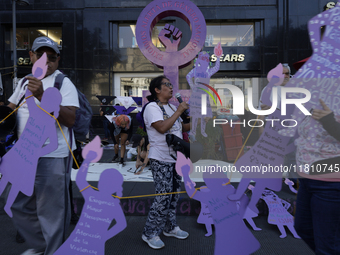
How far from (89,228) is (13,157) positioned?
802mm

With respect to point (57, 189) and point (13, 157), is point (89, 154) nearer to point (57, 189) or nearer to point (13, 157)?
point (57, 189)

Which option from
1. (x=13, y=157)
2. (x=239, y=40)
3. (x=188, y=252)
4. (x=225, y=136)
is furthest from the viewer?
(x=239, y=40)

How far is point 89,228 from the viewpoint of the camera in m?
1.77

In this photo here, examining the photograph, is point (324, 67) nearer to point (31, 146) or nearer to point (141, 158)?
point (31, 146)

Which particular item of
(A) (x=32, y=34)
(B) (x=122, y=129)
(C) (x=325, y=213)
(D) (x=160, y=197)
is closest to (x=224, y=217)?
(C) (x=325, y=213)

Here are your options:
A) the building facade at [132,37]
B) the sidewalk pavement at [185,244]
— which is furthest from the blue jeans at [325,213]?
the building facade at [132,37]

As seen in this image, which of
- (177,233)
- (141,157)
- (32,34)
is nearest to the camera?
(177,233)

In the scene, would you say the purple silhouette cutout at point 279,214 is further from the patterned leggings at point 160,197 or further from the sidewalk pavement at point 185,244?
the patterned leggings at point 160,197

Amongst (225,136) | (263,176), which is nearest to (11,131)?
(263,176)

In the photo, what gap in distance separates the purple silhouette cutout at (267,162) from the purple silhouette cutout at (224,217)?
3.0 inches

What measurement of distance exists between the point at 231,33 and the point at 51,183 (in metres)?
13.0

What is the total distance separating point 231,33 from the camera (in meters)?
13.1

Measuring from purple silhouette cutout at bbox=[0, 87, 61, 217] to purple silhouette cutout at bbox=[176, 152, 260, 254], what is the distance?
37.4 inches

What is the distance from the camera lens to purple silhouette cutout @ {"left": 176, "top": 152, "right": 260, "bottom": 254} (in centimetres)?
168
